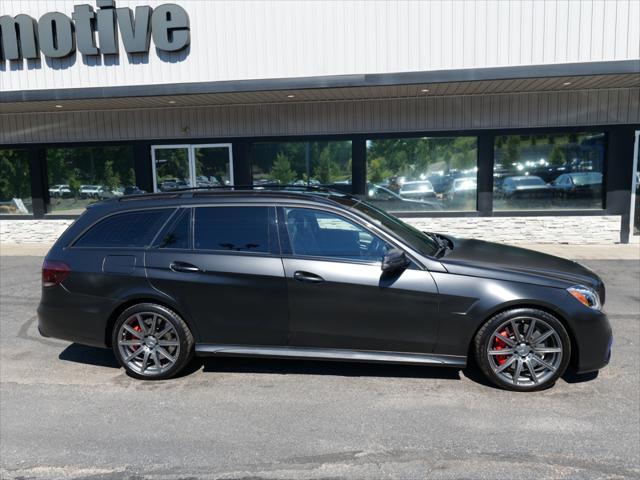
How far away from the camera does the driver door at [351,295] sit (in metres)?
4.25

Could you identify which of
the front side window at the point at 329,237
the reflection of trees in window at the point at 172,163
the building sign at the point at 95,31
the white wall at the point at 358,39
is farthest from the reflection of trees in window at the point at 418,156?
the front side window at the point at 329,237

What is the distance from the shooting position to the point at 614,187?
10969 millimetres

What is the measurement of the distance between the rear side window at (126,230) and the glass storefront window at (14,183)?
1000cm

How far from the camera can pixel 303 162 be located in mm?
11922

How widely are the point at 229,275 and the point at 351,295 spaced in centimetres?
107

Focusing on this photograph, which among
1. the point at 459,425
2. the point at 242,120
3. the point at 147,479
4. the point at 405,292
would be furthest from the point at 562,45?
the point at 147,479

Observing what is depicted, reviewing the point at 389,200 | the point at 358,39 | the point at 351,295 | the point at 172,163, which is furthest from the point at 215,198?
the point at 172,163

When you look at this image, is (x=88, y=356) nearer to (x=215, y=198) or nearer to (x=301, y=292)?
(x=215, y=198)

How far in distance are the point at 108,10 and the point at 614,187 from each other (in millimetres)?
11130

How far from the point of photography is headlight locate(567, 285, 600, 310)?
13.7 ft

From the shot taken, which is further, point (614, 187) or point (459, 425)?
point (614, 187)

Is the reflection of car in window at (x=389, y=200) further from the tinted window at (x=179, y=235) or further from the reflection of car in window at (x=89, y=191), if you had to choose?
the tinted window at (x=179, y=235)

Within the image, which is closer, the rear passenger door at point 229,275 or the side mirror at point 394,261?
the side mirror at point 394,261

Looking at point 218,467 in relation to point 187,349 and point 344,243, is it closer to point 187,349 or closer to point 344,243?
point 187,349
